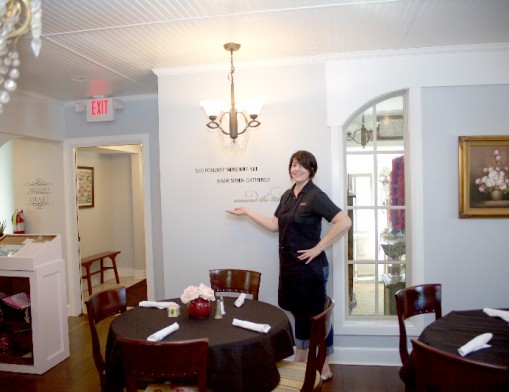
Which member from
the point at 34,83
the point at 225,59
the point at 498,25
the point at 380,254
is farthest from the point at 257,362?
the point at 34,83

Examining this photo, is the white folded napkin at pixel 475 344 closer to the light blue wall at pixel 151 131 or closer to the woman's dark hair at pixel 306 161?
the woman's dark hair at pixel 306 161

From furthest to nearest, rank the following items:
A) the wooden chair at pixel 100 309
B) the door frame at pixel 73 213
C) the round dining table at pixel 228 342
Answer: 1. the door frame at pixel 73 213
2. the wooden chair at pixel 100 309
3. the round dining table at pixel 228 342

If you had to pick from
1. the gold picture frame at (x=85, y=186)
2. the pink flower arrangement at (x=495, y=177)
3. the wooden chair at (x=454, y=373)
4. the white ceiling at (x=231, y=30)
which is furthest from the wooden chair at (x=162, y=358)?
the gold picture frame at (x=85, y=186)

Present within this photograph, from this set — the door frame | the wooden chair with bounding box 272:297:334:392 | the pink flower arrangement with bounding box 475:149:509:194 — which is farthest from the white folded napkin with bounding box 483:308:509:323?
the door frame

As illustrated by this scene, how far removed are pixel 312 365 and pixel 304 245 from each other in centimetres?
93

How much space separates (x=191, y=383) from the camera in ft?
6.12

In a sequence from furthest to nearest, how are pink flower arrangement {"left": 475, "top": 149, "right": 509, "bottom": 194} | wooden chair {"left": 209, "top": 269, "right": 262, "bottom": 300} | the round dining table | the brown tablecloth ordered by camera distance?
pink flower arrangement {"left": 475, "top": 149, "right": 509, "bottom": 194}
wooden chair {"left": 209, "top": 269, "right": 262, "bottom": 300}
the round dining table
the brown tablecloth

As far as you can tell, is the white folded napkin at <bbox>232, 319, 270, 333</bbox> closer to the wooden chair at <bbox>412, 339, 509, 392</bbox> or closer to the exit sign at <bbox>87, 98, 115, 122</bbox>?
the wooden chair at <bbox>412, 339, 509, 392</bbox>

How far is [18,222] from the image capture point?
4.36 metres

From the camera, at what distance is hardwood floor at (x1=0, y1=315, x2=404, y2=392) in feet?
9.06

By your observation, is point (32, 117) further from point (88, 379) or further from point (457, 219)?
point (457, 219)

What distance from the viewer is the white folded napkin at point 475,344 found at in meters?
1.57

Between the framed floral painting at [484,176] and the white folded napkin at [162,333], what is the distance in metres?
2.33

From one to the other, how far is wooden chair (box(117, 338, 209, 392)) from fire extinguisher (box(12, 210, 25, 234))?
359 centimetres
